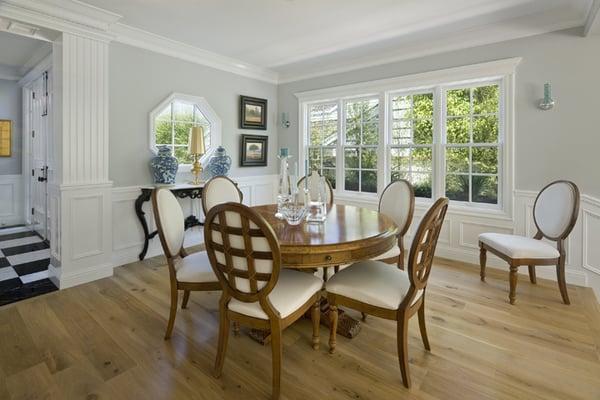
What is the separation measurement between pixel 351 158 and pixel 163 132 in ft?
A: 8.41

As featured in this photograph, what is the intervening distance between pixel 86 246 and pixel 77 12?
2157mm

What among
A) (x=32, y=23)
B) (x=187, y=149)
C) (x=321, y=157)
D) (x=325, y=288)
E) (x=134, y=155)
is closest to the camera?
(x=325, y=288)

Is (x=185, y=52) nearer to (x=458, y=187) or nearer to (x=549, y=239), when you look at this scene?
(x=458, y=187)

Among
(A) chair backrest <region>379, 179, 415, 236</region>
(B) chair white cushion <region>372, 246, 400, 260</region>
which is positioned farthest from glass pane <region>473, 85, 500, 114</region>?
(B) chair white cushion <region>372, 246, 400, 260</region>

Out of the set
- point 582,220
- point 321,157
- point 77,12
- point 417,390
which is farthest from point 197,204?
point 582,220

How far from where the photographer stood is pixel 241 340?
2162 millimetres

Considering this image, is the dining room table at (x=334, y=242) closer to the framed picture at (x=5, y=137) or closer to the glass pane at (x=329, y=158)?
the glass pane at (x=329, y=158)

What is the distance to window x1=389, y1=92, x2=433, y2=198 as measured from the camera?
402 centimetres

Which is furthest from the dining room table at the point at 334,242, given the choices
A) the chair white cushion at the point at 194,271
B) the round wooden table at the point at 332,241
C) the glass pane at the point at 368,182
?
the glass pane at the point at 368,182

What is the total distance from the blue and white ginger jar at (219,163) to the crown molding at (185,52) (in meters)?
1.19

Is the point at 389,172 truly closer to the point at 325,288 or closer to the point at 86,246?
the point at 325,288

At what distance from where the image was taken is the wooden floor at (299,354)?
1.70 metres

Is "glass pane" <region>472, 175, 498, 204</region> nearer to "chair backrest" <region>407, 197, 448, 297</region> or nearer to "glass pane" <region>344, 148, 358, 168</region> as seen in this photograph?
"glass pane" <region>344, 148, 358, 168</region>

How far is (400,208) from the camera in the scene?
2.85 m
